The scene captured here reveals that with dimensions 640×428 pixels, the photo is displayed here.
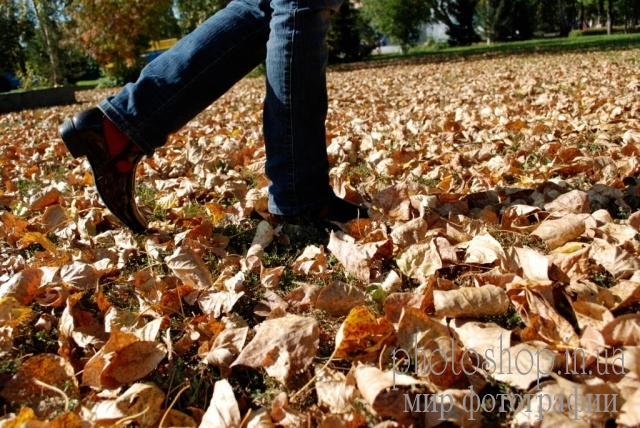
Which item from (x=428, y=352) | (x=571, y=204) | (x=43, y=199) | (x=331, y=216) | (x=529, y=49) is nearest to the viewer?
(x=428, y=352)

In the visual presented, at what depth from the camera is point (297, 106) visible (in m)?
1.80

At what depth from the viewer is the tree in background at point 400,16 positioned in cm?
2467

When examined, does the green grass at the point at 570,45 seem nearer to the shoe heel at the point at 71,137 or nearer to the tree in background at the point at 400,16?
the tree in background at the point at 400,16

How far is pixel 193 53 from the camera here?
1769mm

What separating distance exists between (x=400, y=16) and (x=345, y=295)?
2572 cm

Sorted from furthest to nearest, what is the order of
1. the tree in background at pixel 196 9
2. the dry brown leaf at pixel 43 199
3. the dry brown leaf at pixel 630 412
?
1. the tree in background at pixel 196 9
2. the dry brown leaf at pixel 43 199
3. the dry brown leaf at pixel 630 412

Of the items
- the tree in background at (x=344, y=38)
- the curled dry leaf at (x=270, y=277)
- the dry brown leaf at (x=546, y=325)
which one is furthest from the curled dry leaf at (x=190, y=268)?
the tree in background at (x=344, y=38)

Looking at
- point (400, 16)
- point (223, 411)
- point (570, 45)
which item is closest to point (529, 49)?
point (570, 45)

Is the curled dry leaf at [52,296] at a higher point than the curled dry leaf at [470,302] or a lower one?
higher

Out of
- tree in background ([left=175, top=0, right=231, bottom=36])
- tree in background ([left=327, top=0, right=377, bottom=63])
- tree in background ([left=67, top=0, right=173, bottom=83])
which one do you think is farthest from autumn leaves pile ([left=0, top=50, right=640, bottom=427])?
tree in background ([left=327, top=0, right=377, bottom=63])

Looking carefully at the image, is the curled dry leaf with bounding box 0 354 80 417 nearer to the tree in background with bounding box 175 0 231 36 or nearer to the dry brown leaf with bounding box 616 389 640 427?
the dry brown leaf with bounding box 616 389 640 427

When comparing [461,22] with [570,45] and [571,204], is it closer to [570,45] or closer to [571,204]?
[570,45]

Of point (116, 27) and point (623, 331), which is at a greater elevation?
point (116, 27)

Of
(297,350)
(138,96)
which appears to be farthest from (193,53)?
(297,350)
